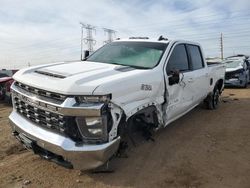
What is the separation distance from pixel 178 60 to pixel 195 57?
118cm

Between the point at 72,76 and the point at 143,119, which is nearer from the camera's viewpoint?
the point at 72,76

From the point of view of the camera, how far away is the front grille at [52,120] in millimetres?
3844

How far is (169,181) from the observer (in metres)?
4.29

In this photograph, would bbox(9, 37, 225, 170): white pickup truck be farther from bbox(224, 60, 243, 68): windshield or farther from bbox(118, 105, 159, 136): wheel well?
bbox(224, 60, 243, 68): windshield

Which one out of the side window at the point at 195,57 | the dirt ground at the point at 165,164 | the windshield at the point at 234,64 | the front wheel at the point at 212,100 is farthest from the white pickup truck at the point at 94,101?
the windshield at the point at 234,64

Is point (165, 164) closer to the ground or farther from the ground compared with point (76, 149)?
closer to the ground

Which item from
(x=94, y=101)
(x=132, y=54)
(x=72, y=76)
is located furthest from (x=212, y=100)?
(x=94, y=101)

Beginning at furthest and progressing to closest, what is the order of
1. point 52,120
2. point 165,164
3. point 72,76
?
point 165,164, point 72,76, point 52,120

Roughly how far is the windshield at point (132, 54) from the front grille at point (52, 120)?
1759 mm

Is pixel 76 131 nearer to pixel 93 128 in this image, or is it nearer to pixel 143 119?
pixel 93 128

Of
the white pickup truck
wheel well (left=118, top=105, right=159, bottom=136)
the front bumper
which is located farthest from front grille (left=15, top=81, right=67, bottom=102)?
wheel well (left=118, top=105, right=159, bottom=136)

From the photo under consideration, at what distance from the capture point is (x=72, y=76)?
4203 millimetres

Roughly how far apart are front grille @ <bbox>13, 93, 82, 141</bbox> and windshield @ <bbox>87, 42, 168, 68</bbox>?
Result: 5.77 feet

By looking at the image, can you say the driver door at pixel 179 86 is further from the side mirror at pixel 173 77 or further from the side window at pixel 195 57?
the side window at pixel 195 57
